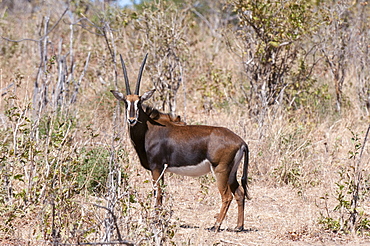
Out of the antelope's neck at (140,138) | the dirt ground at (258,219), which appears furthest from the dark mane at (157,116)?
the dirt ground at (258,219)

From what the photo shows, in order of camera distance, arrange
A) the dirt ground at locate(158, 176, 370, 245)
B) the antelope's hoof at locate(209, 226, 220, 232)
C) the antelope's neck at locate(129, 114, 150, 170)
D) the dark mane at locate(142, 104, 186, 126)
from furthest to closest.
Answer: the dark mane at locate(142, 104, 186, 126), the antelope's neck at locate(129, 114, 150, 170), the antelope's hoof at locate(209, 226, 220, 232), the dirt ground at locate(158, 176, 370, 245)

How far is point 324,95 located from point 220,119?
8.27ft

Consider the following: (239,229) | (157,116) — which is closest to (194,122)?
(157,116)

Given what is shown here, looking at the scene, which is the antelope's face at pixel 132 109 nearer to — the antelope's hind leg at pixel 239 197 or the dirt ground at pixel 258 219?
the dirt ground at pixel 258 219

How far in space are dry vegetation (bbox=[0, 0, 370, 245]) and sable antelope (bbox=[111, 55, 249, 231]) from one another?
246 mm

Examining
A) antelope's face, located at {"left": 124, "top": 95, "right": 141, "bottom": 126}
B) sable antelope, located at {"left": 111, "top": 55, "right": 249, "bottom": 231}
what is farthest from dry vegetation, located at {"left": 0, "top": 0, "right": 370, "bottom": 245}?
sable antelope, located at {"left": 111, "top": 55, "right": 249, "bottom": 231}

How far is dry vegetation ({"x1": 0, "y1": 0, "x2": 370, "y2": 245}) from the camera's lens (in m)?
5.20


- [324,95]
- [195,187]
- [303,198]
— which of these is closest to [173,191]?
[195,187]

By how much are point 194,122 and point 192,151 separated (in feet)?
14.1

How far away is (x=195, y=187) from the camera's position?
334 inches

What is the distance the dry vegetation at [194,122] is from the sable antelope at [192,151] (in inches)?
9.7

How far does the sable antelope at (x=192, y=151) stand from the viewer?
6348mm

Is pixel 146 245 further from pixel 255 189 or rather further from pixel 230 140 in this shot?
pixel 255 189

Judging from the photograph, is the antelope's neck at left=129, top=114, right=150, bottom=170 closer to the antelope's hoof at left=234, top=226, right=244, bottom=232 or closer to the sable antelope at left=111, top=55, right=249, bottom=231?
the sable antelope at left=111, top=55, right=249, bottom=231
